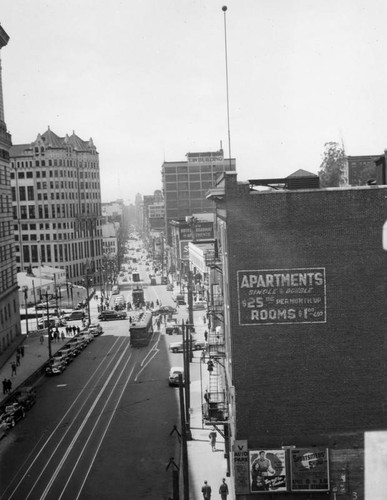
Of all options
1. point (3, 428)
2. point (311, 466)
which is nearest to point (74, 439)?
point (3, 428)

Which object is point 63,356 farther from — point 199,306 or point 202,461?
point 199,306

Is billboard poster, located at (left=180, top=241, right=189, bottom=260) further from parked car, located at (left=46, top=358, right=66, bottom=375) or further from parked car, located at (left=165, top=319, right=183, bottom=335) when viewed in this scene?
parked car, located at (left=46, top=358, right=66, bottom=375)

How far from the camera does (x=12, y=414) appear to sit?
3959 cm

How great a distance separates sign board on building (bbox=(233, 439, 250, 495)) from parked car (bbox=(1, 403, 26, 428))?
59.3ft

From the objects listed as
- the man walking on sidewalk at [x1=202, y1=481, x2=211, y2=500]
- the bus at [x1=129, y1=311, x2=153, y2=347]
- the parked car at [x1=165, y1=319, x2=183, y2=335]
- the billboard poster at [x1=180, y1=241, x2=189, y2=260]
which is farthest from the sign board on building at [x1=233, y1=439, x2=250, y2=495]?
the billboard poster at [x1=180, y1=241, x2=189, y2=260]

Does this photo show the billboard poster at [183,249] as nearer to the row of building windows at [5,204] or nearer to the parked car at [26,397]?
the row of building windows at [5,204]

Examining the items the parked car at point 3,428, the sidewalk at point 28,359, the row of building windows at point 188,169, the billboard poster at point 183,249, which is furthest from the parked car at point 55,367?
the row of building windows at point 188,169

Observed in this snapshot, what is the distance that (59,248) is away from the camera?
126 metres

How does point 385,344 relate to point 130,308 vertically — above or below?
above

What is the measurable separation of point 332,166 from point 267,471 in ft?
238

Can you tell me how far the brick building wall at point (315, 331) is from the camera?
2547 centimetres

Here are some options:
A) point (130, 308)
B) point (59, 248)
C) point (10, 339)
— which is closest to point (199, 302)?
point (130, 308)

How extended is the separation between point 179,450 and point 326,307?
1311 centimetres

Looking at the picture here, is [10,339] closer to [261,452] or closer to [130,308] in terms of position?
[130,308]
